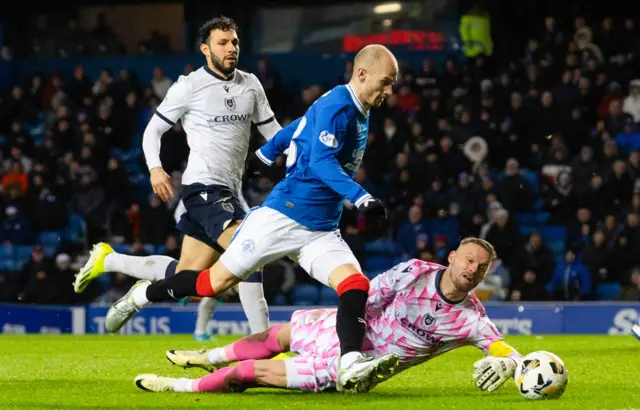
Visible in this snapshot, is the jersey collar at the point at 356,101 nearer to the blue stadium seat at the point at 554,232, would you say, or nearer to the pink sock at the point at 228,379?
the pink sock at the point at 228,379

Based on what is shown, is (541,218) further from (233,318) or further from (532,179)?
(233,318)

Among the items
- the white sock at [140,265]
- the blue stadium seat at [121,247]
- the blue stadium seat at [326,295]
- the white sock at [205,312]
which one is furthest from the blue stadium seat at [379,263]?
the white sock at [140,265]

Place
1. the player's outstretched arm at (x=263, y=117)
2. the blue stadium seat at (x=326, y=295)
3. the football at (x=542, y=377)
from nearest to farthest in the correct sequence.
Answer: the football at (x=542, y=377) < the player's outstretched arm at (x=263, y=117) < the blue stadium seat at (x=326, y=295)

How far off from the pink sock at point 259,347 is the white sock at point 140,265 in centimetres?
243

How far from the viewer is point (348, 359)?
6.02 metres

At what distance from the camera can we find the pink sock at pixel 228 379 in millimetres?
6258

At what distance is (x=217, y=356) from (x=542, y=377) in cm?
184

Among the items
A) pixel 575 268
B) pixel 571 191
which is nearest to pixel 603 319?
pixel 575 268

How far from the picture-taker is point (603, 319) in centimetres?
1497

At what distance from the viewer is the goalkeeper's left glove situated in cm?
625

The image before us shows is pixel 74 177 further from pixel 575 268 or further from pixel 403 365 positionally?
pixel 403 365

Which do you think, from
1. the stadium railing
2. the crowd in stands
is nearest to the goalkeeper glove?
the stadium railing

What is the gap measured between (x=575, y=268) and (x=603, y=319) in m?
1.25

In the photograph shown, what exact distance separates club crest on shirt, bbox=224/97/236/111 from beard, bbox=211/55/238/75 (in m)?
0.19
